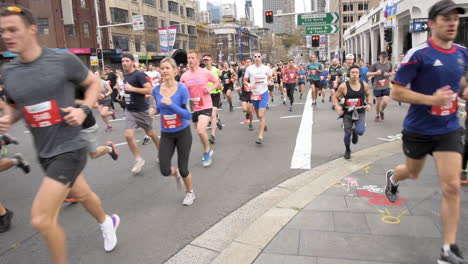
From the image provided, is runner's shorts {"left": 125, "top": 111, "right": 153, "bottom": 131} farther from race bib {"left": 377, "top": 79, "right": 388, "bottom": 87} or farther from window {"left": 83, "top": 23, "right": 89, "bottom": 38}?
window {"left": 83, "top": 23, "right": 89, "bottom": 38}

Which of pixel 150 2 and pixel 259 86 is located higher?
pixel 150 2

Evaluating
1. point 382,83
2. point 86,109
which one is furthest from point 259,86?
point 86,109

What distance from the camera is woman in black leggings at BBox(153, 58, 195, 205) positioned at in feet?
14.9

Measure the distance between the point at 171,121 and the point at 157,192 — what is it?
1.19 meters

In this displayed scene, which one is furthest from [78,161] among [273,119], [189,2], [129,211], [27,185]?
[189,2]

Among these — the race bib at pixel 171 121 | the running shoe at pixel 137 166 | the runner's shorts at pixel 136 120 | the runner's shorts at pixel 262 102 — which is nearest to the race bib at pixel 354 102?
the runner's shorts at pixel 262 102

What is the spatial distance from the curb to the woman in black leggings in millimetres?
833

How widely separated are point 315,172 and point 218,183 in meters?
1.54

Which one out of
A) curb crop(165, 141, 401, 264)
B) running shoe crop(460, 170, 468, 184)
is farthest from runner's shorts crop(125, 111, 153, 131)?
running shoe crop(460, 170, 468, 184)

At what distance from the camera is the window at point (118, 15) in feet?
156

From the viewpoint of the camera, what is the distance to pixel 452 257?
2.82 meters

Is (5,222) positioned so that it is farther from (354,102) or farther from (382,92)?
(382,92)

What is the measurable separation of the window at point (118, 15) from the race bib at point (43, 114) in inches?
1932

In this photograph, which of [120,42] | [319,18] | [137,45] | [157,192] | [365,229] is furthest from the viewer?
[137,45]
